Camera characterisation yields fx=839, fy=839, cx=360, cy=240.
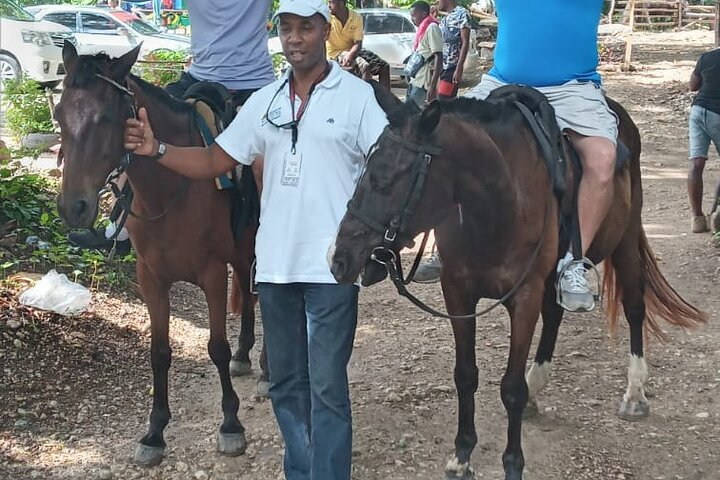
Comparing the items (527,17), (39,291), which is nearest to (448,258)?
(527,17)

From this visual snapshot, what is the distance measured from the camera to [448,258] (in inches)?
157

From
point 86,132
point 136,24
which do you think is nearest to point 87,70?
point 86,132

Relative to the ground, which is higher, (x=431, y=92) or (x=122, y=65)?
(x=122, y=65)

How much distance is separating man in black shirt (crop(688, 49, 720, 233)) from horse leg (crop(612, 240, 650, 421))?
363 cm

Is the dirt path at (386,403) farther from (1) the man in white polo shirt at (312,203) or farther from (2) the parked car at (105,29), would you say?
(2) the parked car at (105,29)

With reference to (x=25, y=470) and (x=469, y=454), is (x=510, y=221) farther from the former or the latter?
(x=25, y=470)

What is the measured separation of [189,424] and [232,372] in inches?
30.9

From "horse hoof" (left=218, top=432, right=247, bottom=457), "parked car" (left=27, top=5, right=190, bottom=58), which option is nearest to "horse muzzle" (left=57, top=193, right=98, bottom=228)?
"horse hoof" (left=218, top=432, right=247, bottom=457)

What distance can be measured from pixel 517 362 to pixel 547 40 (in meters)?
1.66

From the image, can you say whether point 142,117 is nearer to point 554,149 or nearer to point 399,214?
point 399,214

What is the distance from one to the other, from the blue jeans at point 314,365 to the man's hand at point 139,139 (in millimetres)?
767

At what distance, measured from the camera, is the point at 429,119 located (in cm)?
314

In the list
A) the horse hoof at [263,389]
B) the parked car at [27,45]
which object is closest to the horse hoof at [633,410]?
the horse hoof at [263,389]

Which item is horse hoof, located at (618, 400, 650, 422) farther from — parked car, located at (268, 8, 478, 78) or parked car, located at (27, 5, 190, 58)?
parked car, located at (268, 8, 478, 78)
